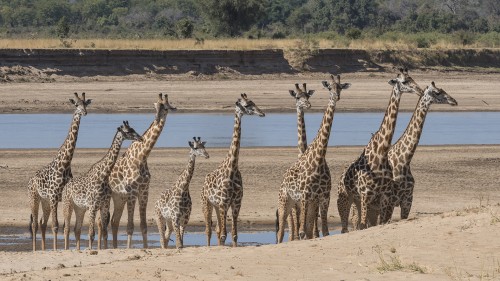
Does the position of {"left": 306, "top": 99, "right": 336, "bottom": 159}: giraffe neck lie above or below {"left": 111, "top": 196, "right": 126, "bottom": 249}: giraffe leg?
above

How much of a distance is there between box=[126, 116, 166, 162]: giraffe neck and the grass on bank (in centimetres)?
3077

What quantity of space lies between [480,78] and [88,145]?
976 inches

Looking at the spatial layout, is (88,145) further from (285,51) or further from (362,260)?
(285,51)

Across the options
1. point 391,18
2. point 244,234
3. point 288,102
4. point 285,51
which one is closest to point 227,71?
point 285,51

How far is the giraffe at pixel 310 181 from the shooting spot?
50.0ft

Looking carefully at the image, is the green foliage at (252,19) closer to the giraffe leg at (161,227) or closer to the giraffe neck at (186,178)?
the giraffe leg at (161,227)

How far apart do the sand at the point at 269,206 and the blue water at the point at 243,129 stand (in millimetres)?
1314

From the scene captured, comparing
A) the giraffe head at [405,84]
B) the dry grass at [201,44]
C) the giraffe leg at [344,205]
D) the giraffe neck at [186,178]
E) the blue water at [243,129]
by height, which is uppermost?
the giraffe head at [405,84]

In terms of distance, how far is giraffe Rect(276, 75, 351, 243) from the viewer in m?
15.2

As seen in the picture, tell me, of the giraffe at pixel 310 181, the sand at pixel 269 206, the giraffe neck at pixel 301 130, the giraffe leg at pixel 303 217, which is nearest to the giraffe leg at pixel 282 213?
the giraffe at pixel 310 181

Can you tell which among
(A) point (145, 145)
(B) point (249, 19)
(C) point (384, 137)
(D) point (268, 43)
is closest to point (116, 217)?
(A) point (145, 145)

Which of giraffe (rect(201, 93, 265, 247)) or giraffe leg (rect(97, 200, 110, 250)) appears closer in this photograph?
giraffe (rect(201, 93, 265, 247))

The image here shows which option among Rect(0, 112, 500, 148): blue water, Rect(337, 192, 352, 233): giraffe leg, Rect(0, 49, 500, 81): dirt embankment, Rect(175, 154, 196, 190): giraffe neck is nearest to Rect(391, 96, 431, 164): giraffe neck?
Rect(337, 192, 352, 233): giraffe leg

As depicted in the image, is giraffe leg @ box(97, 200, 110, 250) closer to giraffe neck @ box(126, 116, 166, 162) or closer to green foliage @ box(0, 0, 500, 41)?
giraffe neck @ box(126, 116, 166, 162)
